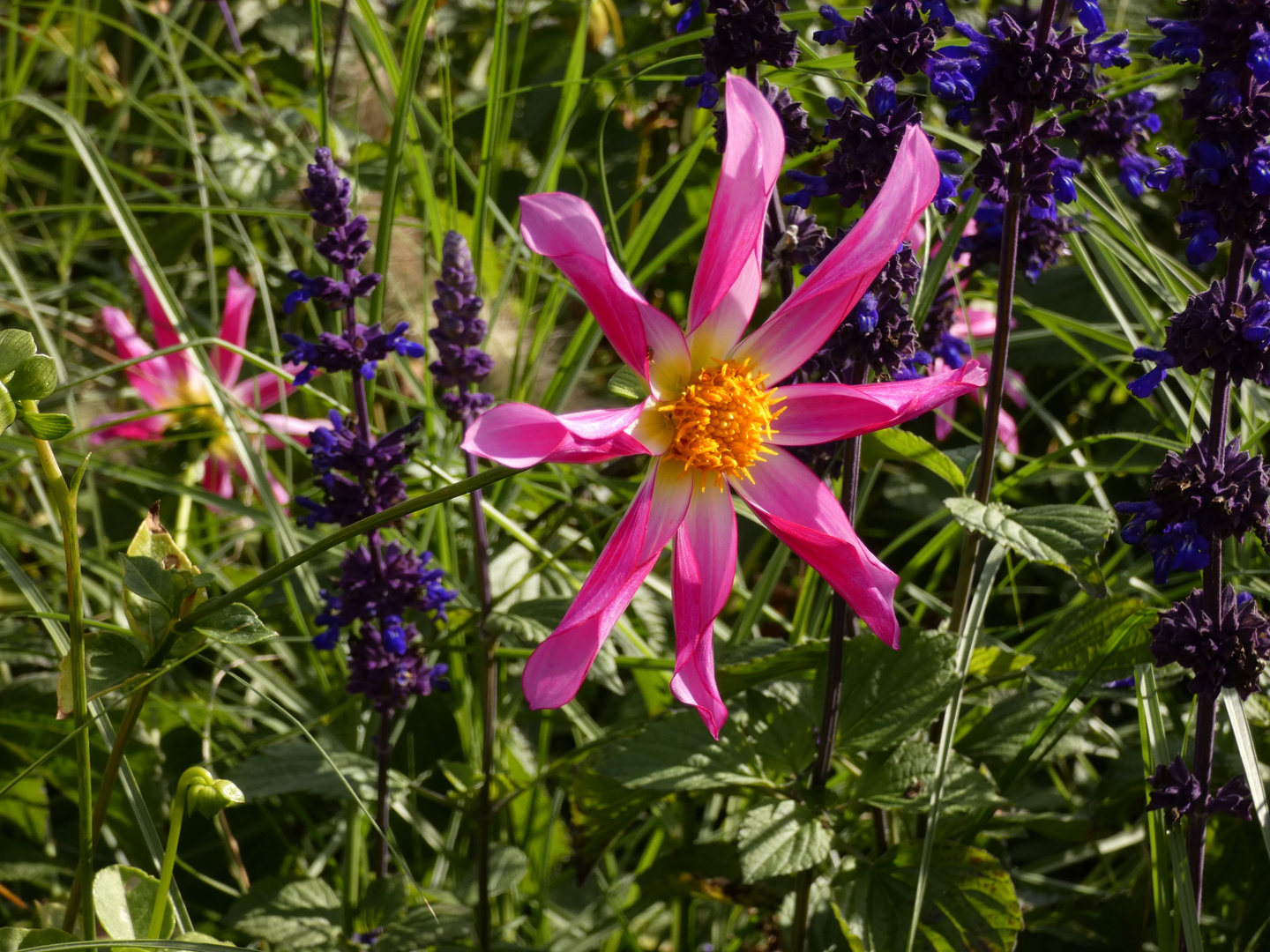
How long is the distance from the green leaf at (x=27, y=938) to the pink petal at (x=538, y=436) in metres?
0.52

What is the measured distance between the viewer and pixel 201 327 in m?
2.11

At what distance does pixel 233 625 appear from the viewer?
810mm

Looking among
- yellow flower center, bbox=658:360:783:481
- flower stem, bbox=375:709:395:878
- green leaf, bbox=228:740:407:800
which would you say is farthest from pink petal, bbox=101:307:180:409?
yellow flower center, bbox=658:360:783:481

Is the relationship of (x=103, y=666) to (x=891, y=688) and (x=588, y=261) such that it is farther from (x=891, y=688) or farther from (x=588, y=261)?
(x=891, y=688)

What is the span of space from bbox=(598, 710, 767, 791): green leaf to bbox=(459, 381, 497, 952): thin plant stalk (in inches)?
8.0

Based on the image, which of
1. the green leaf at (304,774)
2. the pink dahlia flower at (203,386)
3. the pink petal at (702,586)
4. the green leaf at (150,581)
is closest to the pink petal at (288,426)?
the pink dahlia flower at (203,386)

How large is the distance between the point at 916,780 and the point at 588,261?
709 millimetres

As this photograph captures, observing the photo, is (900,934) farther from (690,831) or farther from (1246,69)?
(1246,69)

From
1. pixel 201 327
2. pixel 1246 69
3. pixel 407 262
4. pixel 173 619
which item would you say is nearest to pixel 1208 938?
pixel 1246 69

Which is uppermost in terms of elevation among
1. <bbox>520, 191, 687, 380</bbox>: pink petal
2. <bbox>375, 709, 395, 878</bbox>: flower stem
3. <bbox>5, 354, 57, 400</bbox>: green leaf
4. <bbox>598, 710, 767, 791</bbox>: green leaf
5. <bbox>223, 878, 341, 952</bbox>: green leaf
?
<bbox>520, 191, 687, 380</bbox>: pink petal

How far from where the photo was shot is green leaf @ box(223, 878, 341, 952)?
1.21 metres

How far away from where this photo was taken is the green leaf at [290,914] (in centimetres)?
121

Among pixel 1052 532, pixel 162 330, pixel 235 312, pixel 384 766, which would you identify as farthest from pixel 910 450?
pixel 162 330

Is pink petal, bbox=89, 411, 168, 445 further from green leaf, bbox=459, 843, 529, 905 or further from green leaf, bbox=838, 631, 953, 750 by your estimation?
green leaf, bbox=838, 631, 953, 750
